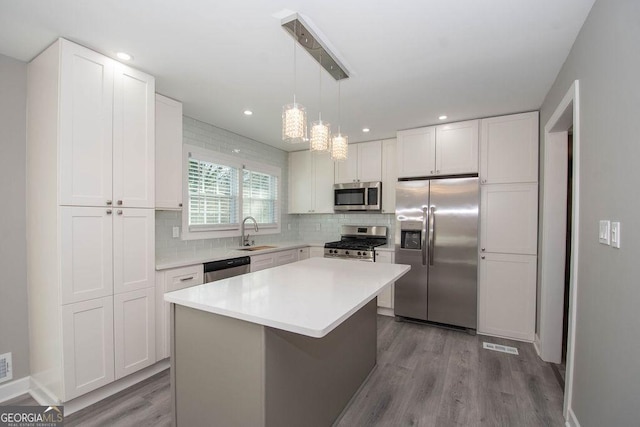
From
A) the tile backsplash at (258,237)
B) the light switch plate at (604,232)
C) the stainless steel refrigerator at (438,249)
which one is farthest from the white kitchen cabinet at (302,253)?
the light switch plate at (604,232)

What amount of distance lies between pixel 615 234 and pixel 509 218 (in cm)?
205

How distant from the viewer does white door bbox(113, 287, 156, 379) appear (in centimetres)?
218

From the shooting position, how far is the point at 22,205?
218 centimetres

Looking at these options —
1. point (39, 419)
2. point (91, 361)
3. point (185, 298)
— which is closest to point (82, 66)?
point (185, 298)

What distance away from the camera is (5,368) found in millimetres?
2102

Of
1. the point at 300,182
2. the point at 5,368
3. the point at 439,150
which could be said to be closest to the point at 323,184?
the point at 300,182

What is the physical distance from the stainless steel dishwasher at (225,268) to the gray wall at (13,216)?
133 cm

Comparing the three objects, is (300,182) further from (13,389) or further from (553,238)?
(13,389)

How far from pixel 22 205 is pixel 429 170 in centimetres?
397

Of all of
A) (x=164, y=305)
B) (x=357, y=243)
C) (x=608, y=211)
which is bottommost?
(x=164, y=305)

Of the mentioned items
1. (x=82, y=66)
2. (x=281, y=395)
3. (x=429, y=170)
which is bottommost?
(x=281, y=395)

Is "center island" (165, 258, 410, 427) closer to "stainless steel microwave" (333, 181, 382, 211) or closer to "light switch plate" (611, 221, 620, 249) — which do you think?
"light switch plate" (611, 221, 620, 249)

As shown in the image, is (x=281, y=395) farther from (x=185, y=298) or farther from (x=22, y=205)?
(x=22, y=205)

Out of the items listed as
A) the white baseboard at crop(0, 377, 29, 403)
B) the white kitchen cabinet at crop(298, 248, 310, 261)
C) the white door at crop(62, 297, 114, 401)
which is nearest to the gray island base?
the white door at crop(62, 297, 114, 401)
